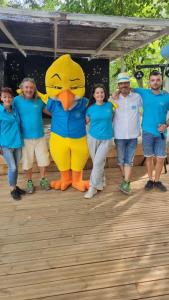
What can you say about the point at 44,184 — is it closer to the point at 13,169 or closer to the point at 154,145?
the point at 13,169

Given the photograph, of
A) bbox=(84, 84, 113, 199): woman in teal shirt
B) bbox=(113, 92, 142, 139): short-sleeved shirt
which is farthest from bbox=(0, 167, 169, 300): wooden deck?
bbox=(113, 92, 142, 139): short-sleeved shirt

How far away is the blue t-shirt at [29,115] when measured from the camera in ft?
14.0

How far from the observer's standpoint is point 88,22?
15.1 ft

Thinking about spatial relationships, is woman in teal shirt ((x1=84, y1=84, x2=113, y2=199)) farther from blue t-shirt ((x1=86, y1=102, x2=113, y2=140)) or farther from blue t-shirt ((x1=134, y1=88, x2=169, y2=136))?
blue t-shirt ((x1=134, y1=88, x2=169, y2=136))

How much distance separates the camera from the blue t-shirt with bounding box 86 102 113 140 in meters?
4.24

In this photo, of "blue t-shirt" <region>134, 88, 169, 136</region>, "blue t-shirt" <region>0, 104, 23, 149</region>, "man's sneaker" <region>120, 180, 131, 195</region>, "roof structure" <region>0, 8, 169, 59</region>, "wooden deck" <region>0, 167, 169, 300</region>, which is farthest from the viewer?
"man's sneaker" <region>120, 180, 131, 195</region>

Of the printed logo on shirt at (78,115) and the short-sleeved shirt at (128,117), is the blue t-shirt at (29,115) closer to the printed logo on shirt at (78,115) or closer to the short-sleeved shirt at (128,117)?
the printed logo on shirt at (78,115)

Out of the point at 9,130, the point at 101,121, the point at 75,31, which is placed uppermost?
the point at 75,31

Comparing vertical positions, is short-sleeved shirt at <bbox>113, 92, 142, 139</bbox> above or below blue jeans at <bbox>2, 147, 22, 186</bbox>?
above

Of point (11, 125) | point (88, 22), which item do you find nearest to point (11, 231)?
point (11, 125)

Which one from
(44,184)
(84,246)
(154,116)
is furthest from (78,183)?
(84,246)

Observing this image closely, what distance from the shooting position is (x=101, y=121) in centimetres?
425

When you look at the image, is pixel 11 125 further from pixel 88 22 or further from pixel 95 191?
pixel 88 22

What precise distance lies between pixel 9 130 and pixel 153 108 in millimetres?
1832
